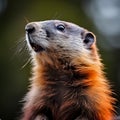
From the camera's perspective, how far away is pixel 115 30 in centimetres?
1645

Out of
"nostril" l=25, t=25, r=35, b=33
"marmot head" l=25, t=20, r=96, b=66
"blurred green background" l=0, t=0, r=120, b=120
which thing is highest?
"nostril" l=25, t=25, r=35, b=33

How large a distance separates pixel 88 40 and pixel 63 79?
0.71 m

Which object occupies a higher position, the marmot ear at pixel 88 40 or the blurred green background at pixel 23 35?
the marmot ear at pixel 88 40

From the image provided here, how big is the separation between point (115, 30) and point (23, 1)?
1.87 metres

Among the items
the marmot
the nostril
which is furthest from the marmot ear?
the nostril

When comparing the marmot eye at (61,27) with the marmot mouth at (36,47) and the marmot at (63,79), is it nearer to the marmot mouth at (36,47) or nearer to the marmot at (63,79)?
the marmot at (63,79)

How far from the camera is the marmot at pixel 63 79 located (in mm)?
7934

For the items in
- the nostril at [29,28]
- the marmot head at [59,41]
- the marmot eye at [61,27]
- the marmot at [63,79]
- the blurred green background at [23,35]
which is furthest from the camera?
the blurred green background at [23,35]

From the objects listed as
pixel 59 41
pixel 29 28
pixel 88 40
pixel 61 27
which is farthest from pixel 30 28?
pixel 88 40

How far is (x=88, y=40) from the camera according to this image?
8.69 meters

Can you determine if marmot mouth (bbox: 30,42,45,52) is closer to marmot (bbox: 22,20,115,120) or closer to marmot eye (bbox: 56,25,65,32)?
marmot (bbox: 22,20,115,120)

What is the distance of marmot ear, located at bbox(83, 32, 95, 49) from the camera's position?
8.66 meters

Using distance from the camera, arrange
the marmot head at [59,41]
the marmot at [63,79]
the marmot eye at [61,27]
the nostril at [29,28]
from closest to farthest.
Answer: the marmot at [63,79] < the nostril at [29,28] < the marmot head at [59,41] < the marmot eye at [61,27]

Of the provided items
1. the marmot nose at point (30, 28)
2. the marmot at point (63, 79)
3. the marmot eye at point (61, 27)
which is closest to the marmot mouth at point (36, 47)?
the marmot at point (63, 79)
